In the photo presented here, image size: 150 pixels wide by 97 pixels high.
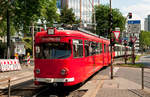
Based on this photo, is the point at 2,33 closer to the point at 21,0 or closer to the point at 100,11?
the point at 21,0

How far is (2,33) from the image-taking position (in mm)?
40812

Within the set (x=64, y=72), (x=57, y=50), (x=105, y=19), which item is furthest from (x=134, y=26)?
(x=105, y=19)

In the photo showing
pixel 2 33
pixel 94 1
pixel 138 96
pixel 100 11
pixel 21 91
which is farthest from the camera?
pixel 94 1

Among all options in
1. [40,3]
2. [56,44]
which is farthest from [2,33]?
[56,44]

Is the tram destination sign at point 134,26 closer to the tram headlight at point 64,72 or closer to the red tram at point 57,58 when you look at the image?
the red tram at point 57,58

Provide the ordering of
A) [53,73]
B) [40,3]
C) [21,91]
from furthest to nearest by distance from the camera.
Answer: [40,3] → [21,91] → [53,73]

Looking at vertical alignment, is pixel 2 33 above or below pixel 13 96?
above

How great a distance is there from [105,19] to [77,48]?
50.0m

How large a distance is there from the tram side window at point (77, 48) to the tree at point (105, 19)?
46.9m

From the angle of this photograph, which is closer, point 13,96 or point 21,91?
point 13,96

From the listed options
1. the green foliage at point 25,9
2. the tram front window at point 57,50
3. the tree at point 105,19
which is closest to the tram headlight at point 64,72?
the tram front window at point 57,50

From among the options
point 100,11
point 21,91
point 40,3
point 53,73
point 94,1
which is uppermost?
point 94,1

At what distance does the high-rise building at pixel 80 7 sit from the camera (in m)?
64.9

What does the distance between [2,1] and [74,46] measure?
54.7 feet
